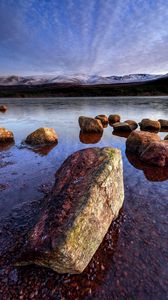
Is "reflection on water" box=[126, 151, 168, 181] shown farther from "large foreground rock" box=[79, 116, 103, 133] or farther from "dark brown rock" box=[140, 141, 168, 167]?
"large foreground rock" box=[79, 116, 103, 133]

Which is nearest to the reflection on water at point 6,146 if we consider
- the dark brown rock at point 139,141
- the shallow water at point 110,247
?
the shallow water at point 110,247

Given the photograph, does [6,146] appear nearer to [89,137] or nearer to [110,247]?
[89,137]

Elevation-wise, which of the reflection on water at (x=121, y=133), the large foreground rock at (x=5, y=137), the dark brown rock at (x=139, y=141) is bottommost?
the reflection on water at (x=121, y=133)

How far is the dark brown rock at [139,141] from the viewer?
13.8 m

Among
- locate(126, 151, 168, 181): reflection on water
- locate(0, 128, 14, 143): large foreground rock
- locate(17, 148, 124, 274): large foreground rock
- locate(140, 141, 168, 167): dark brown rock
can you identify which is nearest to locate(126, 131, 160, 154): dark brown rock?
locate(140, 141, 168, 167): dark brown rock

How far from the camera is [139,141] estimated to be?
46.9 feet

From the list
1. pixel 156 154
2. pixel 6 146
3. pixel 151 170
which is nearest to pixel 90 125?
pixel 6 146

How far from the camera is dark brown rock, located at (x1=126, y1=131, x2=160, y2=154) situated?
45.2 feet

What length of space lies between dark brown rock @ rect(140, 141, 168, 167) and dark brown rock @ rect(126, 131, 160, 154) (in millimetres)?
733

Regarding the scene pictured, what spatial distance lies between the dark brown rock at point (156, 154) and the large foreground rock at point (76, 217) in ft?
20.0

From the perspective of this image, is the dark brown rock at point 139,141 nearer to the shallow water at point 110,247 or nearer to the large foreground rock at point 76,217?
the shallow water at point 110,247

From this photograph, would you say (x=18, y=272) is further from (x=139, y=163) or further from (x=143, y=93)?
(x=143, y=93)

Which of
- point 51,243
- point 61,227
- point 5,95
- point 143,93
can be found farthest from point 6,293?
point 5,95

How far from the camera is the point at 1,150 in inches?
615
